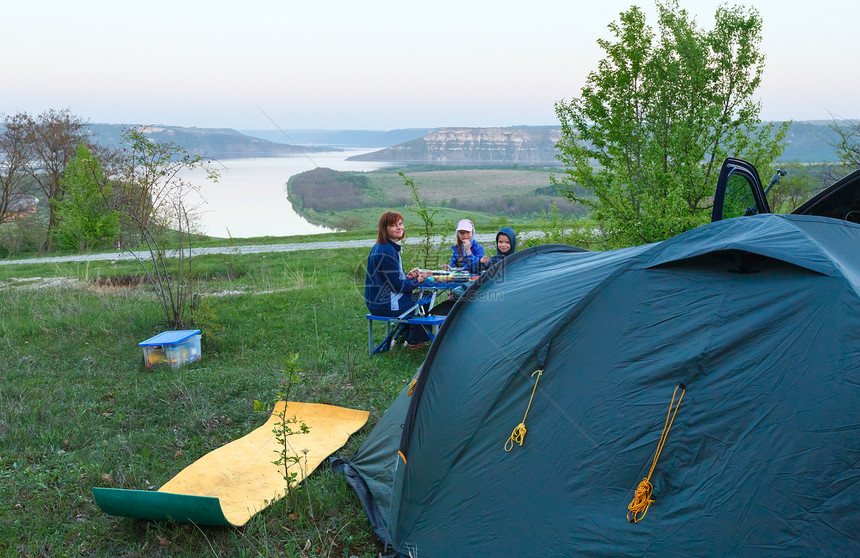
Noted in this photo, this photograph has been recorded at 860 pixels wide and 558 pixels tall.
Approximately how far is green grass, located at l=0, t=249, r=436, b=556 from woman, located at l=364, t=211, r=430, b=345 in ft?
1.92

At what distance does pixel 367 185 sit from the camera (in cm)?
5644

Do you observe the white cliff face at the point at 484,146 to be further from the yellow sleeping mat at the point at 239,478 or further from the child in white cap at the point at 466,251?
the yellow sleeping mat at the point at 239,478

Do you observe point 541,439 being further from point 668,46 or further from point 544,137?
point 544,137

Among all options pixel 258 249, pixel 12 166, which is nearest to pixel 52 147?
pixel 12 166

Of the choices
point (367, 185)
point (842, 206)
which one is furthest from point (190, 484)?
point (367, 185)

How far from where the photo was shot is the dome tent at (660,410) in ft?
7.11

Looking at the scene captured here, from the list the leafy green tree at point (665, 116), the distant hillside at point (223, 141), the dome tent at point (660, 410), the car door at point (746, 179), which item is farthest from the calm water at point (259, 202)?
the dome tent at point (660, 410)

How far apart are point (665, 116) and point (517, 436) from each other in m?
7.25

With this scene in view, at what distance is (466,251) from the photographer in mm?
7422

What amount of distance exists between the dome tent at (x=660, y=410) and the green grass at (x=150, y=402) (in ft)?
2.08

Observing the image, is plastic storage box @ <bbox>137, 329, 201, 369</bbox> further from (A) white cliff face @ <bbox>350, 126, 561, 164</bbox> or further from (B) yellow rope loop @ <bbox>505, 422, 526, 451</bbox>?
(A) white cliff face @ <bbox>350, 126, 561, 164</bbox>

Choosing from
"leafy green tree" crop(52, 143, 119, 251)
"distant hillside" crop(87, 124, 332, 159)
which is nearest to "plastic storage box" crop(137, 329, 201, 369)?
"leafy green tree" crop(52, 143, 119, 251)

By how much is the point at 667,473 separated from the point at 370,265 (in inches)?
169

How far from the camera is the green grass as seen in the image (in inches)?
133
